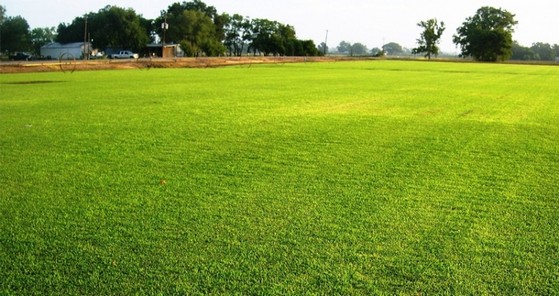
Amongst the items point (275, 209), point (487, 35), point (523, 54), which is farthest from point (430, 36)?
point (275, 209)

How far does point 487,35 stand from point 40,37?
77.8 metres

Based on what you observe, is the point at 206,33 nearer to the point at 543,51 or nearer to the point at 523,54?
the point at 523,54

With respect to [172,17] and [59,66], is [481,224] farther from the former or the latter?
[172,17]

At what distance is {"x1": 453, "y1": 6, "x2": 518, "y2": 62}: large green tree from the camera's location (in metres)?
88.4

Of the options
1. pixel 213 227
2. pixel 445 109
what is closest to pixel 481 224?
pixel 213 227

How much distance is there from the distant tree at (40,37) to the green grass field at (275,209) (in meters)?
83.6

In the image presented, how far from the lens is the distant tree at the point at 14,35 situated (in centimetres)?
6975

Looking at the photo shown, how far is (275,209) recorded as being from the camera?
420 centimetres

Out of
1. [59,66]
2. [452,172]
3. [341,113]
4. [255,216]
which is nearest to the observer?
[255,216]

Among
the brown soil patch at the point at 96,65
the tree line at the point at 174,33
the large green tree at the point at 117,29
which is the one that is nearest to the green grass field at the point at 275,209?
the brown soil patch at the point at 96,65

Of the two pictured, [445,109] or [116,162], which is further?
[445,109]

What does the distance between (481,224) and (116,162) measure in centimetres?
383

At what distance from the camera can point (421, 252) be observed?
3.40m

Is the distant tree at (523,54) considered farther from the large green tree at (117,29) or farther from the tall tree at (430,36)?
the large green tree at (117,29)
